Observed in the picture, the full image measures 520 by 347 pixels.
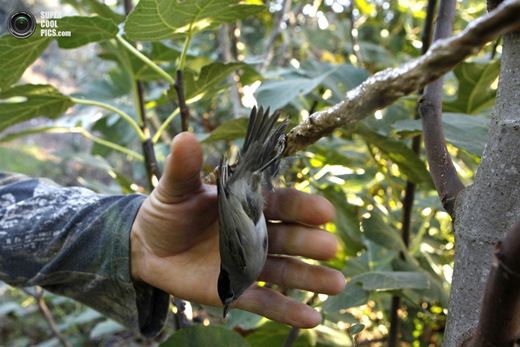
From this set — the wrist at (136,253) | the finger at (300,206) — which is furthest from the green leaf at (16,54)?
the finger at (300,206)

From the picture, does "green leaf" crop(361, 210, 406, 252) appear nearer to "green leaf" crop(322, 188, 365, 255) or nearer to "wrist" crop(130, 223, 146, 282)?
"green leaf" crop(322, 188, 365, 255)

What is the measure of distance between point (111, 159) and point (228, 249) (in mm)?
3250

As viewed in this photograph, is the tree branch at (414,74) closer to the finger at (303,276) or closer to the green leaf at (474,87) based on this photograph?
the finger at (303,276)

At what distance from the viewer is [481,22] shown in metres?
0.27

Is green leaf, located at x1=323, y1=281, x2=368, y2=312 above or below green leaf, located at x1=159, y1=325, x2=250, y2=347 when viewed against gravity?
below

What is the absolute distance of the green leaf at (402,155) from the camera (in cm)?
75

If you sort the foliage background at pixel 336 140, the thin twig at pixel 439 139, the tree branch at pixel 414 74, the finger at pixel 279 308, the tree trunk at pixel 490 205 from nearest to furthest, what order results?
the tree branch at pixel 414 74 < the tree trunk at pixel 490 205 < the thin twig at pixel 439 139 < the finger at pixel 279 308 < the foliage background at pixel 336 140

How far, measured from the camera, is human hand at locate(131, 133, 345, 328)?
0.58 m

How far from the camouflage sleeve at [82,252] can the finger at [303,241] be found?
0.69 feet

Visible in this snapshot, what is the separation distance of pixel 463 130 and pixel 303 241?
272 mm

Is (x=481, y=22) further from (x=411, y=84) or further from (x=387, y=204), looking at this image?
(x=387, y=204)

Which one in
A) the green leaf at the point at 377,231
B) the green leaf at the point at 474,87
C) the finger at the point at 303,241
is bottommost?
the green leaf at the point at 377,231

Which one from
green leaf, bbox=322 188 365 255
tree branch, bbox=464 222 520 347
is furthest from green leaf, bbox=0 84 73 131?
tree branch, bbox=464 222 520 347

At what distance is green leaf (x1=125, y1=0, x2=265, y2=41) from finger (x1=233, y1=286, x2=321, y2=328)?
0.34 metres
